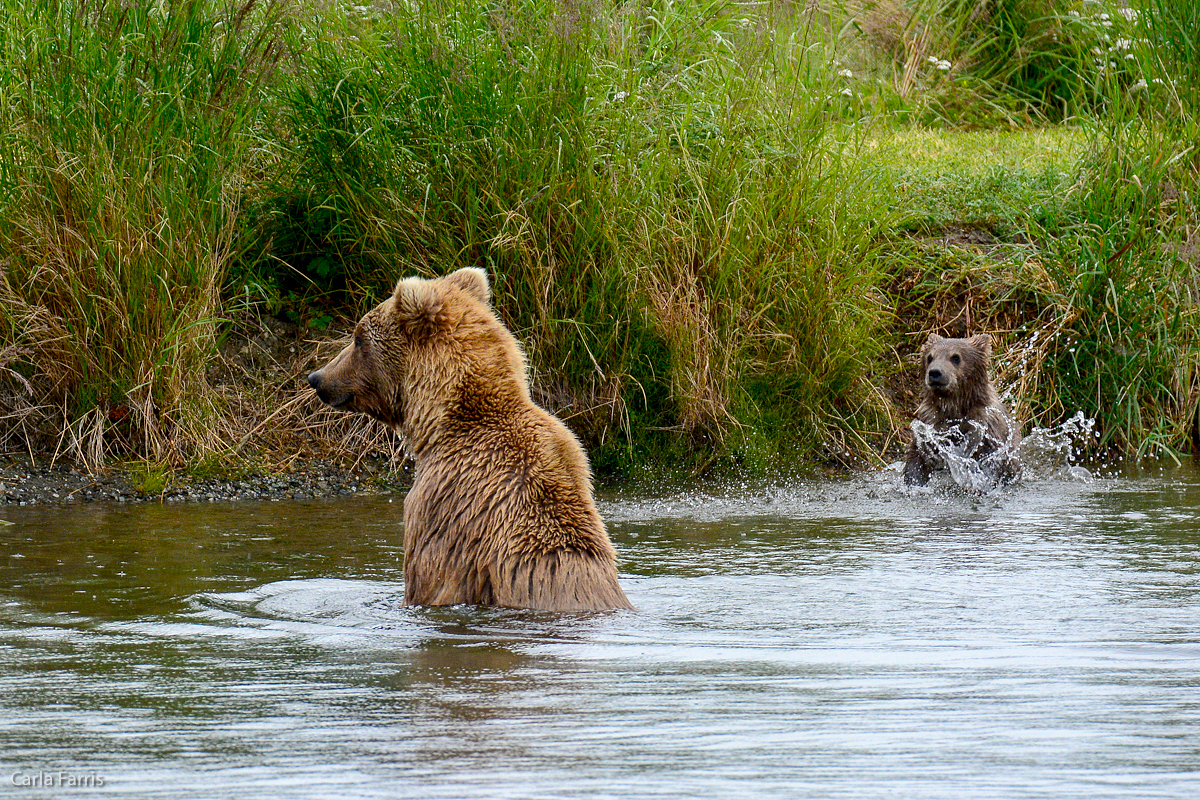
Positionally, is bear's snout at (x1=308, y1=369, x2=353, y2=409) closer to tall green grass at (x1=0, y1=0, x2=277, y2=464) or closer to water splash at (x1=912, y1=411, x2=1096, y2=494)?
tall green grass at (x1=0, y1=0, x2=277, y2=464)

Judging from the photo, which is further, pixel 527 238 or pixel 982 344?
pixel 982 344

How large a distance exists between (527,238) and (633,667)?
4542 mm

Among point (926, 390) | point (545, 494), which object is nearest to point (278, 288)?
point (926, 390)

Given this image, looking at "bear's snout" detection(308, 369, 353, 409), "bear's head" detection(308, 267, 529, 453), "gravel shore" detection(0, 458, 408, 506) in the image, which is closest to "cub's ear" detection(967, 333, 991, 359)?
"gravel shore" detection(0, 458, 408, 506)

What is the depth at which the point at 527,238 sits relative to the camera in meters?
8.55

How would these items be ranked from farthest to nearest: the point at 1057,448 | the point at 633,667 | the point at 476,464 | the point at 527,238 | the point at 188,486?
1. the point at 1057,448
2. the point at 527,238
3. the point at 188,486
4. the point at 476,464
5. the point at 633,667

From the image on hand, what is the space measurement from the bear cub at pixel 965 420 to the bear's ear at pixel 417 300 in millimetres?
4511

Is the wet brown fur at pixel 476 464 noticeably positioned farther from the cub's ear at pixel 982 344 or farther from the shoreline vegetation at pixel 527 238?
the cub's ear at pixel 982 344

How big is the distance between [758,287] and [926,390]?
4.58 feet

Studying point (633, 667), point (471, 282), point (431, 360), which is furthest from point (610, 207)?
point (633, 667)

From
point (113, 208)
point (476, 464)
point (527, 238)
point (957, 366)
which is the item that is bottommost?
point (476, 464)

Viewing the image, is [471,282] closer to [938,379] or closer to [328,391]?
[328,391]

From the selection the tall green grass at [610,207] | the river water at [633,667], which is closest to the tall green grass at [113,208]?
the tall green grass at [610,207]

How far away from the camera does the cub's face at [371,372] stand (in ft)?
17.6
